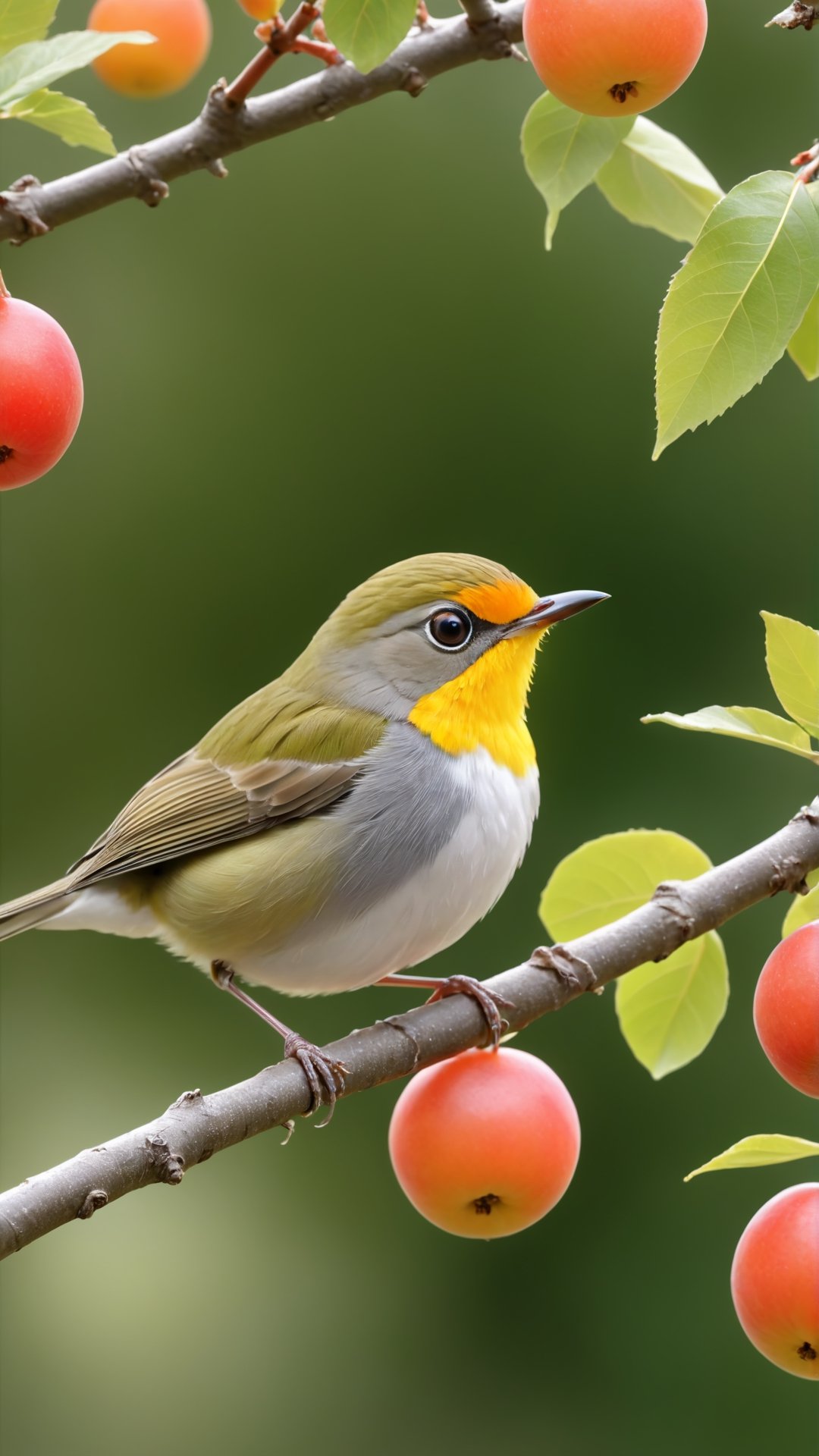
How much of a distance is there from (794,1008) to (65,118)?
3.91ft

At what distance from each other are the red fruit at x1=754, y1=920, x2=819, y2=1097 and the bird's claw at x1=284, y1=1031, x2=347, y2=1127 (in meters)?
0.48

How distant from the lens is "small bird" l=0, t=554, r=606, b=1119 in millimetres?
Result: 2500

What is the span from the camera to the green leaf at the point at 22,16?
5.36 feet

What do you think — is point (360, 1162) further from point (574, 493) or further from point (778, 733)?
point (778, 733)

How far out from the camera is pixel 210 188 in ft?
21.4

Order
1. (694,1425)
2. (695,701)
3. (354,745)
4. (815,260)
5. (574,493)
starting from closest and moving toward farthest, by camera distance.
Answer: (815,260), (354,745), (694,1425), (695,701), (574,493)

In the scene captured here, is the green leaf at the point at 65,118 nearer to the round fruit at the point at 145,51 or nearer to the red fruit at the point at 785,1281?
the round fruit at the point at 145,51

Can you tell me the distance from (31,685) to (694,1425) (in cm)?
330

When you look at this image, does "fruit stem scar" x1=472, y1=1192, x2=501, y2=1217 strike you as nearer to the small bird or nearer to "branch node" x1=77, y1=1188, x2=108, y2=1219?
the small bird

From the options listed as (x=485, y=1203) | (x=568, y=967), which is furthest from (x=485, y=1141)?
(x=568, y=967)

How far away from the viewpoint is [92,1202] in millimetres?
1507

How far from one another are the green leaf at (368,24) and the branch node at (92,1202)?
3.62 feet

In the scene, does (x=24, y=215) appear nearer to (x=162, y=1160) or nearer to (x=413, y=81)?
(x=413, y=81)

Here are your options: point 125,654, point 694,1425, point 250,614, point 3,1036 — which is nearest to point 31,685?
point 125,654
